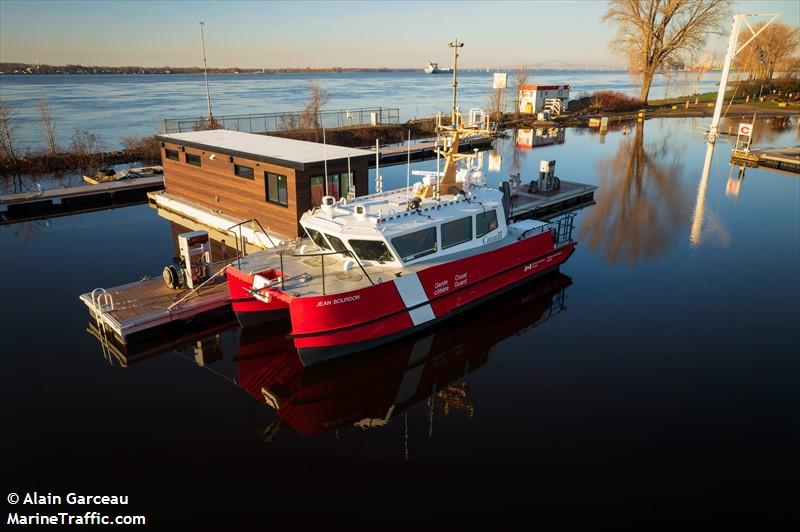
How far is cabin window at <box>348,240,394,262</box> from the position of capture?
11586mm

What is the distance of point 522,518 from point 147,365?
28.6 feet

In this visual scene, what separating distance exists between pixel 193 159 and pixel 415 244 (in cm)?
1343

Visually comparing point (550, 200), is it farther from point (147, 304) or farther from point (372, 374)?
point (147, 304)

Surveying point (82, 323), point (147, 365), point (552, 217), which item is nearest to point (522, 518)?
point (147, 365)

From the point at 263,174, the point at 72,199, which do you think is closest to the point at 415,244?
the point at 263,174

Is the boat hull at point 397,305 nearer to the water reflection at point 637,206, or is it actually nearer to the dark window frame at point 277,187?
the water reflection at point 637,206

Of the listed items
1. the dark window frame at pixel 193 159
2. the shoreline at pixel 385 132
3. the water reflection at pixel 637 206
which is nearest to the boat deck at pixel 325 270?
the water reflection at pixel 637 206

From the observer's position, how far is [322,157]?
16969 millimetres

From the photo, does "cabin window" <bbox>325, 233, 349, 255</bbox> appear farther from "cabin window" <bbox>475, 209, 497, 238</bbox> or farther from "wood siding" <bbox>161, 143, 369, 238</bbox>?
"wood siding" <bbox>161, 143, 369, 238</bbox>

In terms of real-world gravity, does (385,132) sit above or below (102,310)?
above

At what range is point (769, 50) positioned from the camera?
3002 inches

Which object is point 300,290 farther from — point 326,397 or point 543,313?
point 543,313

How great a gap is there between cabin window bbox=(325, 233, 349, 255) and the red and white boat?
3cm

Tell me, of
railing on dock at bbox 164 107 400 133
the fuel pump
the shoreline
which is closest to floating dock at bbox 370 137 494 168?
the shoreline
